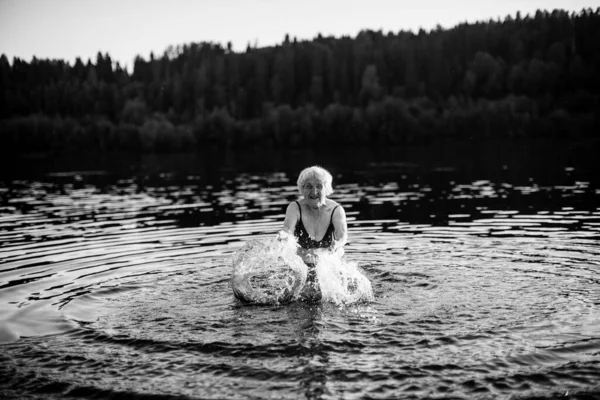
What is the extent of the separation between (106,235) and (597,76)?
12724 cm

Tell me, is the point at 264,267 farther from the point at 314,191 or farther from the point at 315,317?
the point at 315,317

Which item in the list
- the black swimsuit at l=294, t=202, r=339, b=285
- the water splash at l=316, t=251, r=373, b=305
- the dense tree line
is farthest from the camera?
the dense tree line

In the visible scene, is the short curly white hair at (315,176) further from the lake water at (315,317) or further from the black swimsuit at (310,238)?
the lake water at (315,317)

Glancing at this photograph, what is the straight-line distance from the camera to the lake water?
291 inches

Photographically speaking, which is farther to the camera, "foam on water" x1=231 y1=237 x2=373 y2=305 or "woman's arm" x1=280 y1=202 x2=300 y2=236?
"woman's arm" x1=280 y1=202 x2=300 y2=236

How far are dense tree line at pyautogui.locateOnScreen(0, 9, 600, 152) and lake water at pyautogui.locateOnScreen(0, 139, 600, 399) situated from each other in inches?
4045

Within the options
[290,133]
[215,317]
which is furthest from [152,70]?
[215,317]

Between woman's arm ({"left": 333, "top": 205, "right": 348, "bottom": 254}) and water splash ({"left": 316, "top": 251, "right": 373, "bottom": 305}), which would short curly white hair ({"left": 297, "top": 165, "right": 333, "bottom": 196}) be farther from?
water splash ({"left": 316, "top": 251, "right": 373, "bottom": 305})

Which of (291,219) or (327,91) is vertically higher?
(327,91)

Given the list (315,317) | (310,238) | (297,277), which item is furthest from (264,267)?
(315,317)

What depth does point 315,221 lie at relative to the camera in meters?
11.9

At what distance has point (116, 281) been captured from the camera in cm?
1352

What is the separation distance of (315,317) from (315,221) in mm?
2467

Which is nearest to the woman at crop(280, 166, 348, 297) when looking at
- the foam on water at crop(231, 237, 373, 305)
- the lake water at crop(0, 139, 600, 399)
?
the foam on water at crop(231, 237, 373, 305)
